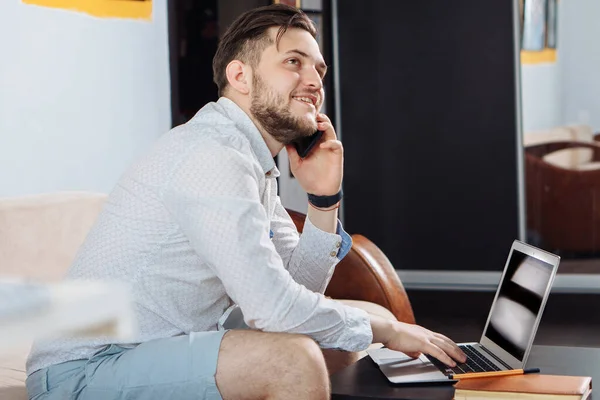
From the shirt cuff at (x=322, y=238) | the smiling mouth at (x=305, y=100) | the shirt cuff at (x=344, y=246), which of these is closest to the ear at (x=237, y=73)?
the smiling mouth at (x=305, y=100)

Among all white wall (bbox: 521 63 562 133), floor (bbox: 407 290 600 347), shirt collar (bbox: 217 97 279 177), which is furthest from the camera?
white wall (bbox: 521 63 562 133)

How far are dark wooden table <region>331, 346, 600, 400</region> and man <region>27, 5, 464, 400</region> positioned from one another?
0.08 m

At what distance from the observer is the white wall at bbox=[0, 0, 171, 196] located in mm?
3018

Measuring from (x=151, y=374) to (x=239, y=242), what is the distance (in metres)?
0.32

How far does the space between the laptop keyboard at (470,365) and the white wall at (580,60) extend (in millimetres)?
3447

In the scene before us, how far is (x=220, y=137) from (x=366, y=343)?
54cm

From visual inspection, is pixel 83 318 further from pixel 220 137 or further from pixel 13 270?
pixel 13 270

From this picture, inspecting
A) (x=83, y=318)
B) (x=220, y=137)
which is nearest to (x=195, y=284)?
(x=220, y=137)

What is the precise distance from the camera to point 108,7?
3.49 meters

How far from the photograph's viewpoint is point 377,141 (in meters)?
5.58

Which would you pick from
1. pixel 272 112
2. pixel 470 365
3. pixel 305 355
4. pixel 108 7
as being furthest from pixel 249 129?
pixel 108 7

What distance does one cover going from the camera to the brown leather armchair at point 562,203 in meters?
5.26

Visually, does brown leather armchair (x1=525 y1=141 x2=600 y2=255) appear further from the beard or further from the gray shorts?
the gray shorts

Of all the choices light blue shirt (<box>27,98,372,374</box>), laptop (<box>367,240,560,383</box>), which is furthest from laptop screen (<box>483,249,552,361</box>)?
light blue shirt (<box>27,98,372,374</box>)
